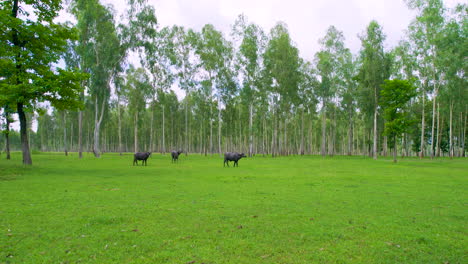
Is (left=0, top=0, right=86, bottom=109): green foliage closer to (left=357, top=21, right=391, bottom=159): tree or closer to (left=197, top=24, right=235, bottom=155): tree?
(left=197, top=24, right=235, bottom=155): tree

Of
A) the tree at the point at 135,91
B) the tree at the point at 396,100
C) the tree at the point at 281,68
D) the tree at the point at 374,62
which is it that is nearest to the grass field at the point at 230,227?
the tree at the point at 396,100

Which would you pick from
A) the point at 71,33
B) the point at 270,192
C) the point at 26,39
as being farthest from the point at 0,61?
the point at 270,192

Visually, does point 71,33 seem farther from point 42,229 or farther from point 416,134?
point 416,134

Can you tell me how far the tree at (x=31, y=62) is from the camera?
1835 centimetres

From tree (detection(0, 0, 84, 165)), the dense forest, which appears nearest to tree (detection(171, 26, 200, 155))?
the dense forest

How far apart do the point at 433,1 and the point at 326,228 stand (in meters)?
49.6

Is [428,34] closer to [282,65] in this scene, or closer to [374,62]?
[374,62]

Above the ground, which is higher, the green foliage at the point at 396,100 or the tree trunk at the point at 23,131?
the green foliage at the point at 396,100

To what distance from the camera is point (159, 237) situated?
5.95 metres

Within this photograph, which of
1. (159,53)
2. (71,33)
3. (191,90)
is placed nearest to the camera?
(71,33)

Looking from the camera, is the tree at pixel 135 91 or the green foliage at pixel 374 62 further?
the tree at pixel 135 91

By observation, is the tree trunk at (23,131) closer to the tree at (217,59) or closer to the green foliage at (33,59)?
the green foliage at (33,59)

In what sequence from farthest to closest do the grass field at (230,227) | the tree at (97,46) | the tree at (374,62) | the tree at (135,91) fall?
the tree at (135,91), the tree at (374,62), the tree at (97,46), the grass field at (230,227)

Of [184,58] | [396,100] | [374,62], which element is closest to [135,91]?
[184,58]
